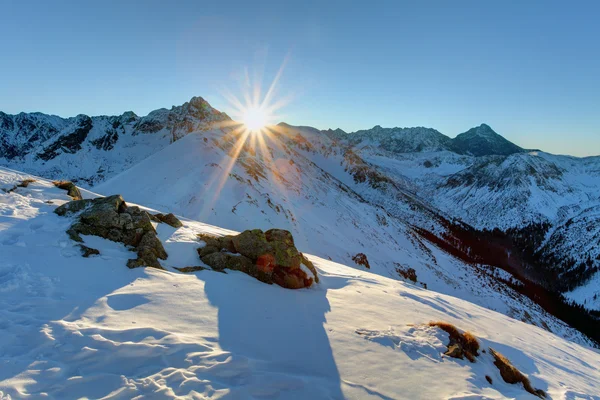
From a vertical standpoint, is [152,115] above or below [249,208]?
above

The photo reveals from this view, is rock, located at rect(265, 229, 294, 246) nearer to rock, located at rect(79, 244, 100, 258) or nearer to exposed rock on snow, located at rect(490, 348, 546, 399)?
rock, located at rect(79, 244, 100, 258)

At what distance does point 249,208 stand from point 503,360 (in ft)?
97.9

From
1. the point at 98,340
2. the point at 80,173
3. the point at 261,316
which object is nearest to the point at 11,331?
the point at 98,340

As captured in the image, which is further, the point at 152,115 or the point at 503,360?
the point at 152,115

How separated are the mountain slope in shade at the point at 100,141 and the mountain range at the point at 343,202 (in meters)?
0.50

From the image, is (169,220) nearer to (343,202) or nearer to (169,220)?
(169,220)

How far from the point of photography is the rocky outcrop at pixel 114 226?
11430 millimetres

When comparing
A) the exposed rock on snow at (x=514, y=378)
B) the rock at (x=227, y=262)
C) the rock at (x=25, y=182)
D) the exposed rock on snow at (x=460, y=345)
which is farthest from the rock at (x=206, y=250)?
the exposed rock on snow at (x=514, y=378)

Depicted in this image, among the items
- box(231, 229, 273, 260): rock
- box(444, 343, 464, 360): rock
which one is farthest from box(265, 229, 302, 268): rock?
box(444, 343, 464, 360): rock

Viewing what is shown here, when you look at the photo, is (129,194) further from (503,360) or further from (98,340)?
(503,360)

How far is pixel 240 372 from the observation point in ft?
19.6

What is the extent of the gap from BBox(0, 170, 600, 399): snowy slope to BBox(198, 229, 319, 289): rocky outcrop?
2.45ft

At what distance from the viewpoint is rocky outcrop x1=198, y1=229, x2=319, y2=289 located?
12.8 m

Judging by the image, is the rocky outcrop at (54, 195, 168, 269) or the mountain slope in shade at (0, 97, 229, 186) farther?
the mountain slope in shade at (0, 97, 229, 186)
